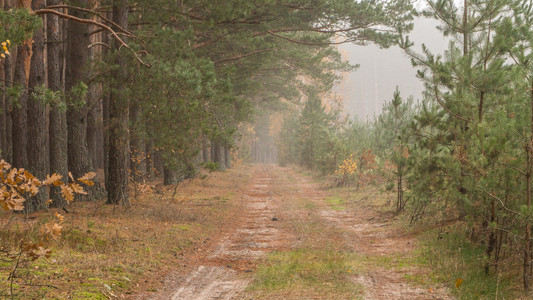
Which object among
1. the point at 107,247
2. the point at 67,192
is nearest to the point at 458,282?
the point at 67,192

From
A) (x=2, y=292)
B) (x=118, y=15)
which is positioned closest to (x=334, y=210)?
(x=118, y=15)

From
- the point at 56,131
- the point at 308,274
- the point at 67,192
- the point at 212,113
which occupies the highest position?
the point at 212,113

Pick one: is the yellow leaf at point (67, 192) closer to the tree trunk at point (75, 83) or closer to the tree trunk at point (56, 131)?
the tree trunk at point (56, 131)

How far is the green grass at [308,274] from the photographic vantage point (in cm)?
646

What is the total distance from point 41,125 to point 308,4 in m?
9.57

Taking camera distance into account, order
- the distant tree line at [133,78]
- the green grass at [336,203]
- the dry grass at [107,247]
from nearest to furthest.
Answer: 1. the dry grass at [107,247]
2. the distant tree line at [133,78]
3. the green grass at [336,203]

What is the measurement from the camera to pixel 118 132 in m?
12.2

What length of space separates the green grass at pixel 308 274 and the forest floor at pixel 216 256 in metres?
0.02

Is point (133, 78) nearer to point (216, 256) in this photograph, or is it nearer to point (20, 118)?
point (20, 118)

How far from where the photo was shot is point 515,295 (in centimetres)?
593

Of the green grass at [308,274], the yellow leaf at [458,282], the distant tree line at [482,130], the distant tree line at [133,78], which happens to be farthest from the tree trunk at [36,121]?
the yellow leaf at [458,282]

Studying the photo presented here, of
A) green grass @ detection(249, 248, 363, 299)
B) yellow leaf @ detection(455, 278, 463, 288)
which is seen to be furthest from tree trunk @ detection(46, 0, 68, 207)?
yellow leaf @ detection(455, 278, 463, 288)

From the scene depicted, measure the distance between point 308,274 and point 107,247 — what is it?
12.3 ft

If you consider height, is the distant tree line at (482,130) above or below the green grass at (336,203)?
above
